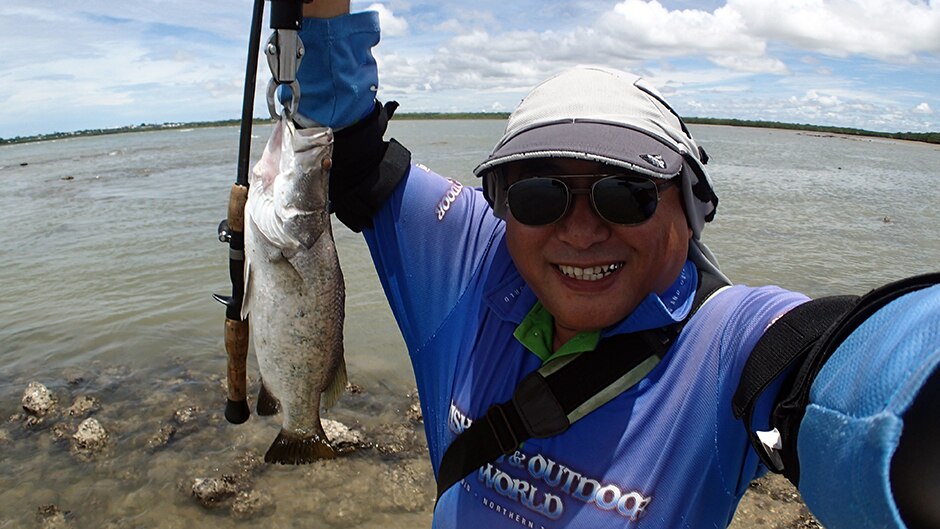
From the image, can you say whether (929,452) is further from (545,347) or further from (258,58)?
(258,58)

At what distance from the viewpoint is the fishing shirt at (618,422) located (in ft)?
5.54

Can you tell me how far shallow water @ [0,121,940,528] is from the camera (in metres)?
5.07

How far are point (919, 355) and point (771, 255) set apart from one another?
13.7 meters

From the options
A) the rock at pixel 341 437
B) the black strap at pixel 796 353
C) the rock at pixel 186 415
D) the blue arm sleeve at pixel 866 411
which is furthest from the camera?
the rock at pixel 186 415

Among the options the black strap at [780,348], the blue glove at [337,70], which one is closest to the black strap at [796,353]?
the black strap at [780,348]

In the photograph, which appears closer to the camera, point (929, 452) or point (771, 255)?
point (929, 452)

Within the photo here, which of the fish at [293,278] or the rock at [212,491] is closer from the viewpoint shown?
the fish at [293,278]

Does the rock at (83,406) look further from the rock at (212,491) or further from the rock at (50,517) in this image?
the rock at (212,491)

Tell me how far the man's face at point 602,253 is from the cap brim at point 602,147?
0.11 m

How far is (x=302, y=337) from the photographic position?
94.5 inches

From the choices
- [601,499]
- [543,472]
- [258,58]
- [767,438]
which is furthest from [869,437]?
[258,58]

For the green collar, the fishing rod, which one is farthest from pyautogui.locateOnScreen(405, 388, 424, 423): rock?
the green collar

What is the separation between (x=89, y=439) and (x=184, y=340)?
2.84 m

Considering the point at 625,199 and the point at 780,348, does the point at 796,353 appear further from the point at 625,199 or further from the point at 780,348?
the point at 625,199
